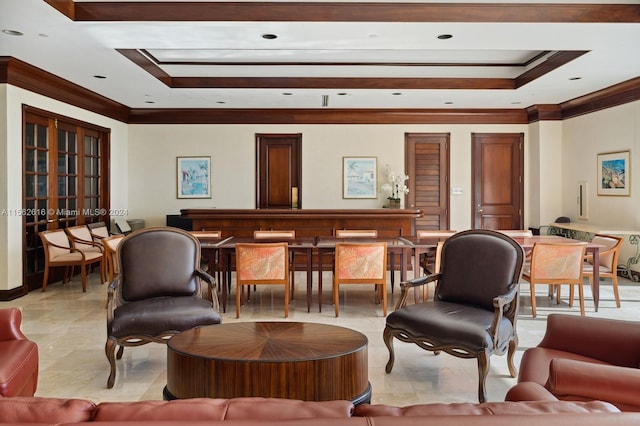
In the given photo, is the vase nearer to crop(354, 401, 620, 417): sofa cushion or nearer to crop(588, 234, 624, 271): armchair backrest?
crop(588, 234, 624, 271): armchair backrest

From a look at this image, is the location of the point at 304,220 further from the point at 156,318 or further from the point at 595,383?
the point at 595,383

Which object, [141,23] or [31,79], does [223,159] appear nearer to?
[31,79]

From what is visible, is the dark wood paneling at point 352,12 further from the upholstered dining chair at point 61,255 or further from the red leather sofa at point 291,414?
the red leather sofa at point 291,414

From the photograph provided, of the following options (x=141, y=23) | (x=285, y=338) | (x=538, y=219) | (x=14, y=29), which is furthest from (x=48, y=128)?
(x=538, y=219)

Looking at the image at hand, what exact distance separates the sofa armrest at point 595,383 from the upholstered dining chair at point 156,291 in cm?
250

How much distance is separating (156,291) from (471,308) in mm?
2350

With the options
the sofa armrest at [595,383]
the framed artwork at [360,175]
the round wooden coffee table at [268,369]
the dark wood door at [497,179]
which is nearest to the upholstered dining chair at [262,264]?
the round wooden coffee table at [268,369]

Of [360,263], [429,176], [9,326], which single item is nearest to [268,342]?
[9,326]

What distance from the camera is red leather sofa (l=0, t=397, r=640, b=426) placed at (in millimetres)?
1232

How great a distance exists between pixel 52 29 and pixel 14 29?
1.16 ft

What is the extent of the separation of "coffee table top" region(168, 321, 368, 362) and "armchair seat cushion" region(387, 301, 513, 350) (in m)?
0.53

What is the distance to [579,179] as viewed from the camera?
30.1 ft

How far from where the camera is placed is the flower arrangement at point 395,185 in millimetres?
9898

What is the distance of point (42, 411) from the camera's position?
1.28m
